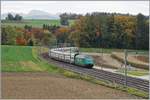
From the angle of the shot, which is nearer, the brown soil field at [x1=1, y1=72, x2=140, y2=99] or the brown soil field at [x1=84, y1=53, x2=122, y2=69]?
the brown soil field at [x1=1, y1=72, x2=140, y2=99]

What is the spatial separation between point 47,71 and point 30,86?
16029 mm

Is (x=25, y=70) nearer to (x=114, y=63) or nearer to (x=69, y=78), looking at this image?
(x=69, y=78)

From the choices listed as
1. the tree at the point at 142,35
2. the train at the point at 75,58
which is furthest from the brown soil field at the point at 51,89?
the tree at the point at 142,35

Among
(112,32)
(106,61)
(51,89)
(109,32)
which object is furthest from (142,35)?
(51,89)

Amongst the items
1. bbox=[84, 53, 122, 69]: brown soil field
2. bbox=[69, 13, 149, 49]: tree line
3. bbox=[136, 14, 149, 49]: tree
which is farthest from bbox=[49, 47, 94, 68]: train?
bbox=[136, 14, 149, 49]: tree

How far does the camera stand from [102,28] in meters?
110

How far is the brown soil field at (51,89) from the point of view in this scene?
123 ft

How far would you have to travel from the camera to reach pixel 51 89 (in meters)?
41.2

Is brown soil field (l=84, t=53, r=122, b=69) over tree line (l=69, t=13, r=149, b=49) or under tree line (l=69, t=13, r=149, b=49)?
under

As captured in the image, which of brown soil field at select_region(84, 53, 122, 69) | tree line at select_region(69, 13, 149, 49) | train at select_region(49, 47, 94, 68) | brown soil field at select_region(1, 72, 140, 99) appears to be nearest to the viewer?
brown soil field at select_region(1, 72, 140, 99)

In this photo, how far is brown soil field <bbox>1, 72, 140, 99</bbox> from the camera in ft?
123

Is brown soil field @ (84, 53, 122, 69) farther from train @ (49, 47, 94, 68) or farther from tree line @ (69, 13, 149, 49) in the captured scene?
tree line @ (69, 13, 149, 49)

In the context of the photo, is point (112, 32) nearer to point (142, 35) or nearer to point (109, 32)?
point (109, 32)

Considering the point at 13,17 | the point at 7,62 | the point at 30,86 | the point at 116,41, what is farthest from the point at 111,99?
the point at 13,17
